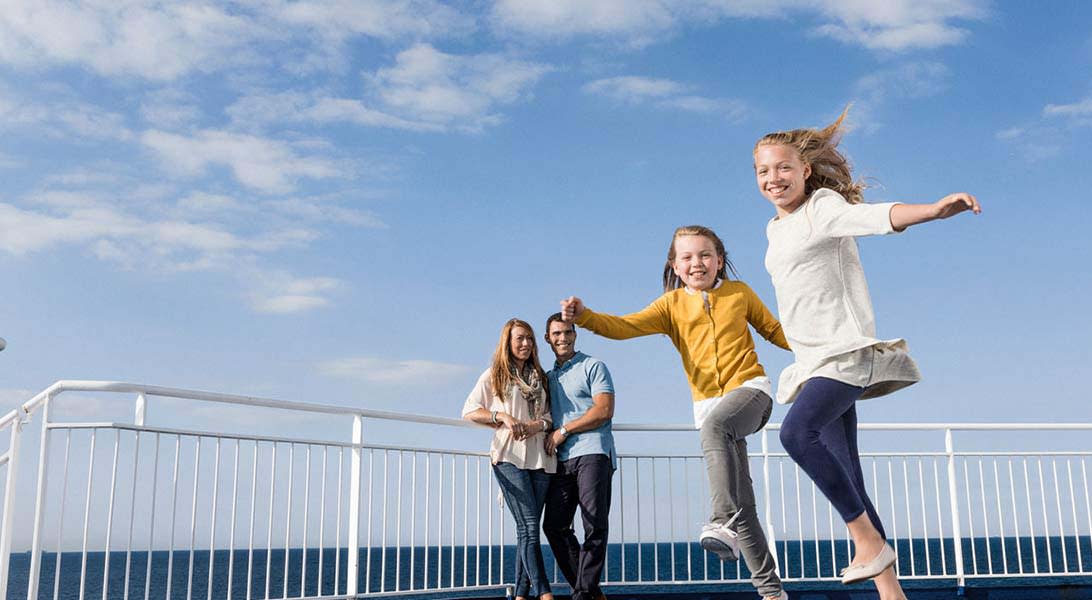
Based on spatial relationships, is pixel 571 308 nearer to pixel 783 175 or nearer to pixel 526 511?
pixel 783 175

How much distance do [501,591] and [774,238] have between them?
3.42 m

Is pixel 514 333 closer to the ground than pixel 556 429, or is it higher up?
higher up

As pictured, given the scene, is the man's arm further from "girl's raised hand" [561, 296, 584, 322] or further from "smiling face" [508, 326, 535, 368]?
"girl's raised hand" [561, 296, 584, 322]

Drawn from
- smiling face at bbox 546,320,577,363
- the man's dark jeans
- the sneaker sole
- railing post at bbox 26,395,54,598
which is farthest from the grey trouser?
railing post at bbox 26,395,54,598

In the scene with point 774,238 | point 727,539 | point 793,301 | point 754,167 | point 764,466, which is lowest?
point 727,539

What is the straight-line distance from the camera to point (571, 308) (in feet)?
12.6

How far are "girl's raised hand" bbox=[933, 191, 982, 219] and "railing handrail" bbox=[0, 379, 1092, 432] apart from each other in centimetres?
292

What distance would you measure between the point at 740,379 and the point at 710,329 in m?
0.26

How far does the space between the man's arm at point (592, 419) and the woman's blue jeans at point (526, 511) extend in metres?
0.19

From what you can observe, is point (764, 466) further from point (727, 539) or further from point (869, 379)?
point (869, 379)

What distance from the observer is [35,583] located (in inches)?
161

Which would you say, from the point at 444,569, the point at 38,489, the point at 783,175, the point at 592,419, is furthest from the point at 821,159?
the point at 444,569

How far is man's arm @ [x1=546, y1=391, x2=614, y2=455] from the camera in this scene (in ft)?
16.7

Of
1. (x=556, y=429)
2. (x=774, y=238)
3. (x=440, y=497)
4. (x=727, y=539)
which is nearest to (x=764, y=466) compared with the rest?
(x=556, y=429)
